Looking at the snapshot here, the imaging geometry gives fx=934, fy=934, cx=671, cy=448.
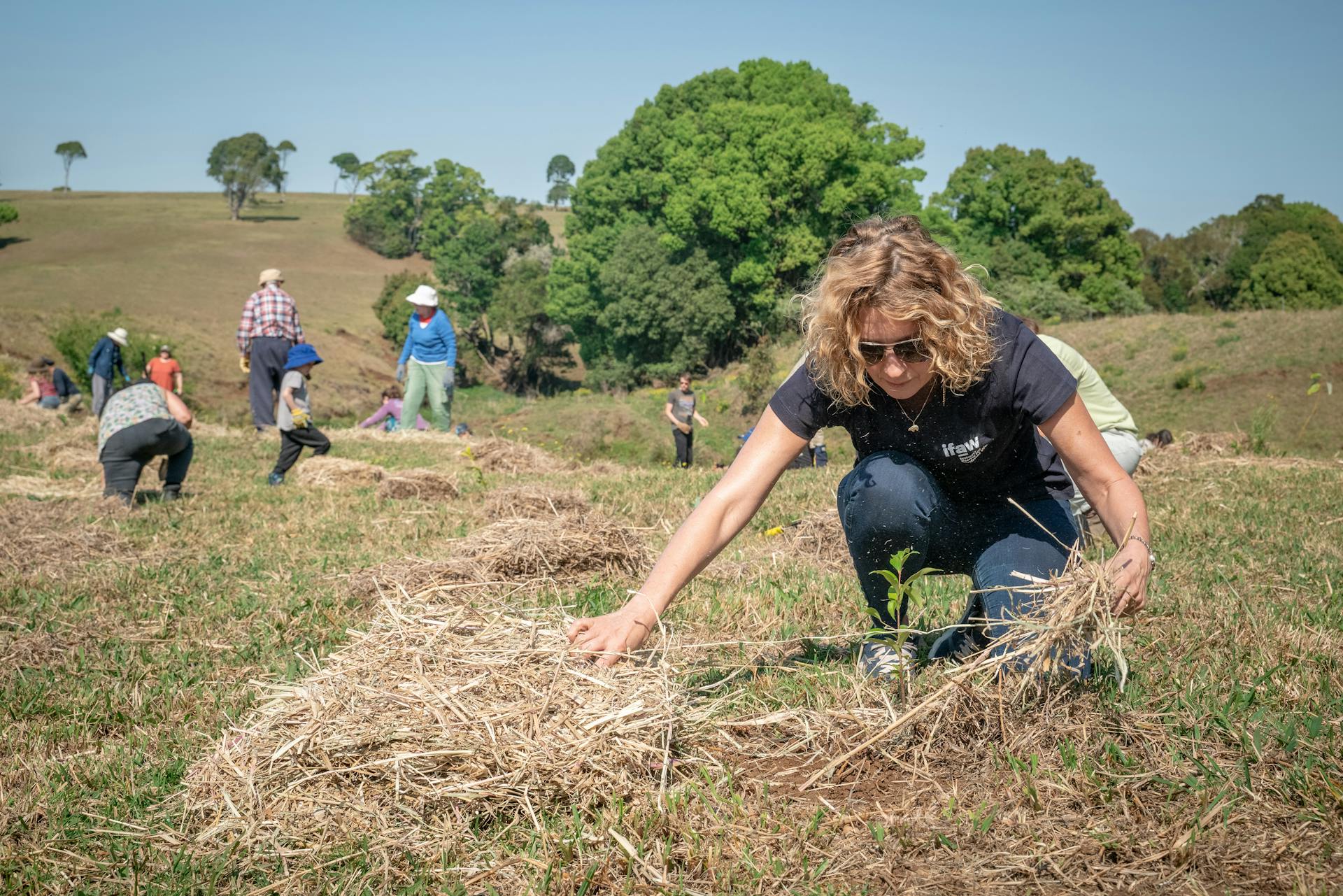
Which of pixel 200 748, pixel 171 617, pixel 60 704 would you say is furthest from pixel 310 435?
pixel 200 748

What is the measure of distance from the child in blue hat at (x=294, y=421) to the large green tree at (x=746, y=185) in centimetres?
3111

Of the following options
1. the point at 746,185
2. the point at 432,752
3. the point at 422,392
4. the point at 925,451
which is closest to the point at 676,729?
the point at 432,752

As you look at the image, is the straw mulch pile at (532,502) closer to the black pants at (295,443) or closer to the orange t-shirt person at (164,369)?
the black pants at (295,443)

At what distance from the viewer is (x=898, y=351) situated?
282 cm

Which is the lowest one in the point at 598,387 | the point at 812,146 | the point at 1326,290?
the point at 598,387

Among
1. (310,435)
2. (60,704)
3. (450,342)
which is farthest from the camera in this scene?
(450,342)

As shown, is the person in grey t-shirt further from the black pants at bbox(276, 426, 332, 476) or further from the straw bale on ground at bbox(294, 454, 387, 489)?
the straw bale on ground at bbox(294, 454, 387, 489)

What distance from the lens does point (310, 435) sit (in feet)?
33.1

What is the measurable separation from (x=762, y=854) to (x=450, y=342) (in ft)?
40.7

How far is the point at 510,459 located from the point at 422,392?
14.2 feet

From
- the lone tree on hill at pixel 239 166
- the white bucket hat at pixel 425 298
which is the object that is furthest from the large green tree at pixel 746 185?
the lone tree on hill at pixel 239 166

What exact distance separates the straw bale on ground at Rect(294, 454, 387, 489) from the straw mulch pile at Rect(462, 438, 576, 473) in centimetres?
155

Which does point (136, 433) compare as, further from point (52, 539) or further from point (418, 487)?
point (418, 487)

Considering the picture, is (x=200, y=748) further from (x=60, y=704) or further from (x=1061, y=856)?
(x=1061, y=856)
